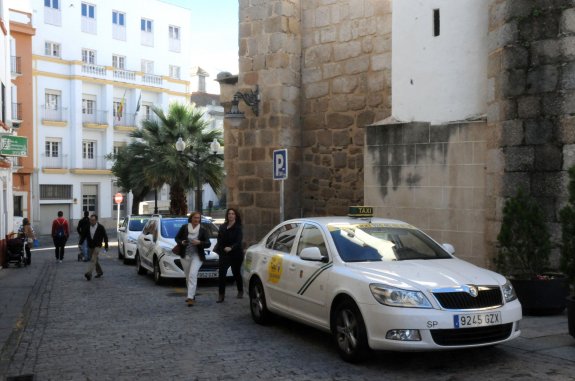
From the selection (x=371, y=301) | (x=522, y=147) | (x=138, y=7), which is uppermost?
(x=138, y=7)

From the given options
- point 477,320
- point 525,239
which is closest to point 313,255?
point 477,320

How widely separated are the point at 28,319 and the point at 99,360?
11.1 ft

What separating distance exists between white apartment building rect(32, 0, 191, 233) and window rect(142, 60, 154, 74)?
8cm

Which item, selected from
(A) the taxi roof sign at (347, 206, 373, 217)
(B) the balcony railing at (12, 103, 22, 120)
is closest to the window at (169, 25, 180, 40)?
(B) the balcony railing at (12, 103, 22, 120)

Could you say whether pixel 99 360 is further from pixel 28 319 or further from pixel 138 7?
pixel 138 7

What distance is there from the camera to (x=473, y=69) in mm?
10719

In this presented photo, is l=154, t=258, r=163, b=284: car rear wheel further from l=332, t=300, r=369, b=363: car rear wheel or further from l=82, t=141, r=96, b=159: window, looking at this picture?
l=82, t=141, r=96, b=159: window

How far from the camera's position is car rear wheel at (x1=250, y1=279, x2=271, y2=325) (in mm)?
8305

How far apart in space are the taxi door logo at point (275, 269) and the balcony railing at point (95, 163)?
128 ft

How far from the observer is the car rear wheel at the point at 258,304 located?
27.2 feet

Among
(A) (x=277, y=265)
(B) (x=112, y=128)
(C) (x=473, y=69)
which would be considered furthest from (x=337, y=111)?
(B) (x=112, y=128)

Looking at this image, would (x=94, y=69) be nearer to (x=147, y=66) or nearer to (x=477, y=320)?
(x=147, y=66)

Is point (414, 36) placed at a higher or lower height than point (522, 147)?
higher

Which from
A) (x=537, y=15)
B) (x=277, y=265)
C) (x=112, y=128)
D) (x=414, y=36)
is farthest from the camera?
(x=112, y=128)
